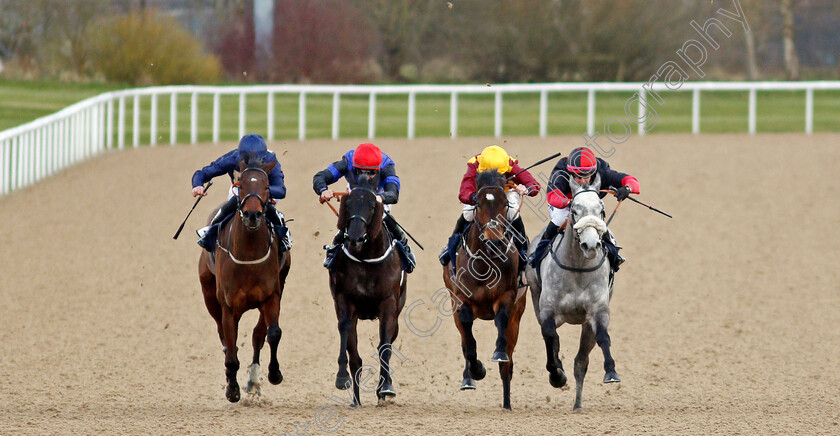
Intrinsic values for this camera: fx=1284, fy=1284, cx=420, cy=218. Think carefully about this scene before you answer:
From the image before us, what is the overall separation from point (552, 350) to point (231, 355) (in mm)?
2025

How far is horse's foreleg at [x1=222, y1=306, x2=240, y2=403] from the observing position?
8.09 metres

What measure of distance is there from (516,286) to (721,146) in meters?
9.74

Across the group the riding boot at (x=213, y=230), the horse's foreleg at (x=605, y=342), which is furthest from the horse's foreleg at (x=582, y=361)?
the riding boot at (x=213, y=230)

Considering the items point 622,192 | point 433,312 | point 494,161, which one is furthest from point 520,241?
point 433,312

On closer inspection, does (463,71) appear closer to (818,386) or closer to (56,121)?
(56,121)

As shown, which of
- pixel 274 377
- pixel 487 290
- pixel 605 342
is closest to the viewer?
pixel 605 342

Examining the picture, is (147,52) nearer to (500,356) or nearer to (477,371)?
(477,371)

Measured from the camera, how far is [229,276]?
8023 millimetres

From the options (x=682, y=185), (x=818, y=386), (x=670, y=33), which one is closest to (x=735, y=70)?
(x=670, y=33)

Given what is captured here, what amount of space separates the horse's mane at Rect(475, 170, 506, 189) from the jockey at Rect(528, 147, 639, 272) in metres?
0.35

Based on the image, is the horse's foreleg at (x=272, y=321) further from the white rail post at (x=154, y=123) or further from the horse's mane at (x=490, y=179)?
the white rail post at (x=154, y=123)

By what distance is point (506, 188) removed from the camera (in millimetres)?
8297

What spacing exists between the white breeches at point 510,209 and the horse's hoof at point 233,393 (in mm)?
1868

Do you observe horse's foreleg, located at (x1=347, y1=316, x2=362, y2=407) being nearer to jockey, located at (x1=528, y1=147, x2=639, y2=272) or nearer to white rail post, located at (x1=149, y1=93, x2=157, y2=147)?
jockey, located at (x1=528, y1=147, x2=639, y2=272)
